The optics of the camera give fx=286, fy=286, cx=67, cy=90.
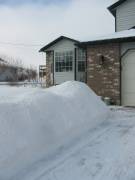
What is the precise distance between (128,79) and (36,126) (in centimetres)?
827

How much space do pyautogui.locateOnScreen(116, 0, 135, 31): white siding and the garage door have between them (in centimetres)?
445

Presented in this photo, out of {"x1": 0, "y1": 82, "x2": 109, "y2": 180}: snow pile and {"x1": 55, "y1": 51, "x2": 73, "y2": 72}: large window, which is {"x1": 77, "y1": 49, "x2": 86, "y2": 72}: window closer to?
{"x1": 55, "y1": 51, "x2": 73, "y2": 72}: large window

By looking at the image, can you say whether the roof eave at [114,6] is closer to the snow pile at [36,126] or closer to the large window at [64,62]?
the large window at [64,62]

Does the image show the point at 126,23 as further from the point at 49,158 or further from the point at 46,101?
the point at 49,158

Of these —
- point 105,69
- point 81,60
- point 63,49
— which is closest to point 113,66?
point 105,69

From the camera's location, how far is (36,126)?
5.09 meters

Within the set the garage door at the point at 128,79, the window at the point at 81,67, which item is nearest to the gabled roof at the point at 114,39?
the garage door at the point at 128,79

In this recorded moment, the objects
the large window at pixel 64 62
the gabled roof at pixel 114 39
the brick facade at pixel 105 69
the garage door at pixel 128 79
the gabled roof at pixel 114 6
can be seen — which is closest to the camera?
the gabled roof at pixel 114 39

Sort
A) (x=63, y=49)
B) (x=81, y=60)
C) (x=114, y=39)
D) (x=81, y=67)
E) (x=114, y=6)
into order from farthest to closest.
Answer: (x=63, y=49) → (x=114, y=6) → (x=81, y=67) → (x=81, y=60) → (x=114, y=39)

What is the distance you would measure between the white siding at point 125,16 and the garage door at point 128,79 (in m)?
4.45

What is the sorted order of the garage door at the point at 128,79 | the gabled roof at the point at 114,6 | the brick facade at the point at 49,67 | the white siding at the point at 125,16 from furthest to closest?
1. the brick facade at the point at 49,67
2. the gabled roof at the point at 114,6
3. the white siding at the point at 125,16
4. the garage door at the point at 128,79

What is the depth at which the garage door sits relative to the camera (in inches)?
493

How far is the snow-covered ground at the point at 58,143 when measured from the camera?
13.6ft

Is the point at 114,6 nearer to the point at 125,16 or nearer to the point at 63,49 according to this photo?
the point at 125,16
